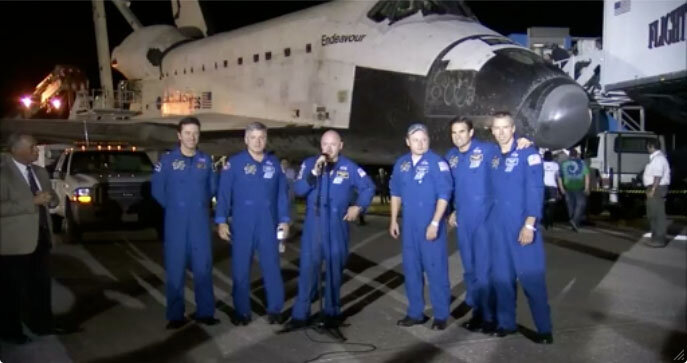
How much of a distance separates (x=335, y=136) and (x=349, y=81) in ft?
16.3

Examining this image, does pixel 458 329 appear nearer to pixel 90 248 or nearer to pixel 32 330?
pixel 32 330

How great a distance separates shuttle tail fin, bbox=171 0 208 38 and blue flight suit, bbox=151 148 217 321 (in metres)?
12.2

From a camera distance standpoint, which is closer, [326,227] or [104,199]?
[326,227]

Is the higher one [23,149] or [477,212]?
[23,149]

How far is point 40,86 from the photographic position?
22297mm

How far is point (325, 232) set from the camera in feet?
18.2

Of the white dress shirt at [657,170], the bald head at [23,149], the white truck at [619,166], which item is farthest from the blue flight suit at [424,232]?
the white truck at [619,166]

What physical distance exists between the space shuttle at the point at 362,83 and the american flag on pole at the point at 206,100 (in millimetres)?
33

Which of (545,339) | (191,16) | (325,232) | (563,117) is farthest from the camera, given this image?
(191,16)

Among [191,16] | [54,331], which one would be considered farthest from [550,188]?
[191,16]

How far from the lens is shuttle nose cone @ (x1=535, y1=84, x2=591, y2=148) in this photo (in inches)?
307

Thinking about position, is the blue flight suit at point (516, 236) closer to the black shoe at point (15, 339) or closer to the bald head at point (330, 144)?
the bald head at point (330, 144)

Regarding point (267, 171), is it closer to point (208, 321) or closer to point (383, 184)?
point (208, 321)

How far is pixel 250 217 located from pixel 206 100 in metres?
8.76
